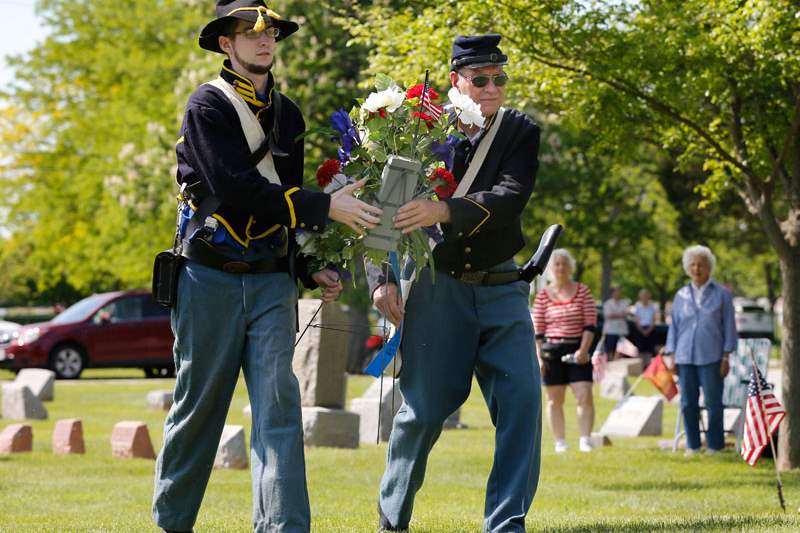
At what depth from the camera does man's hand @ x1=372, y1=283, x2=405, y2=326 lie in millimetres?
6246

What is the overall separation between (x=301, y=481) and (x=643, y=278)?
2291 inches

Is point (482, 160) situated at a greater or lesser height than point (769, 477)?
greater

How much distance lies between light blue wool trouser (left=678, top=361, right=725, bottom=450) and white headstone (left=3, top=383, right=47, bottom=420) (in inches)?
325

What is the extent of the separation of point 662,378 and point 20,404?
7849 millimetres

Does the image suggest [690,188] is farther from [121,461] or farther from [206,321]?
[206,321]

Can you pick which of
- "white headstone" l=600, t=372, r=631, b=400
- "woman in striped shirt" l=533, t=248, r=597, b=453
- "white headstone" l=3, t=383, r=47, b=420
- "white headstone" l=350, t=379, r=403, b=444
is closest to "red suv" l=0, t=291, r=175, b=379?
"white headstone" l=600, t=372, r=631, b=400

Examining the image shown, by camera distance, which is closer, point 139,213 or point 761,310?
point 139,213

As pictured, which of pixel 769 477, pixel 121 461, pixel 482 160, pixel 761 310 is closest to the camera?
pixel 482 160

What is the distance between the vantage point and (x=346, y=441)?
13781 millimetres

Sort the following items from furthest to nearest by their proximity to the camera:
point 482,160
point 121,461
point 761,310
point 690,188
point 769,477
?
point 761,310 < point 690,188 < point 121,461 < point 769,477 < point 482,160

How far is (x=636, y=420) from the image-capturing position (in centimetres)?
1623

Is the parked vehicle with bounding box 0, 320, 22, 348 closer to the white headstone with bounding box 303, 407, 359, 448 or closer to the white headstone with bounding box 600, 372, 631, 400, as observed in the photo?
the white headstone with bounding box 600, 372, 631, 400

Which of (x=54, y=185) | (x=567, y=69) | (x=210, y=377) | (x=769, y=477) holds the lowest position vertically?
(x=769, y=477)

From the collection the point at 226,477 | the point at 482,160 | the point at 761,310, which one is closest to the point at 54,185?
Answer: the point at 761,310
